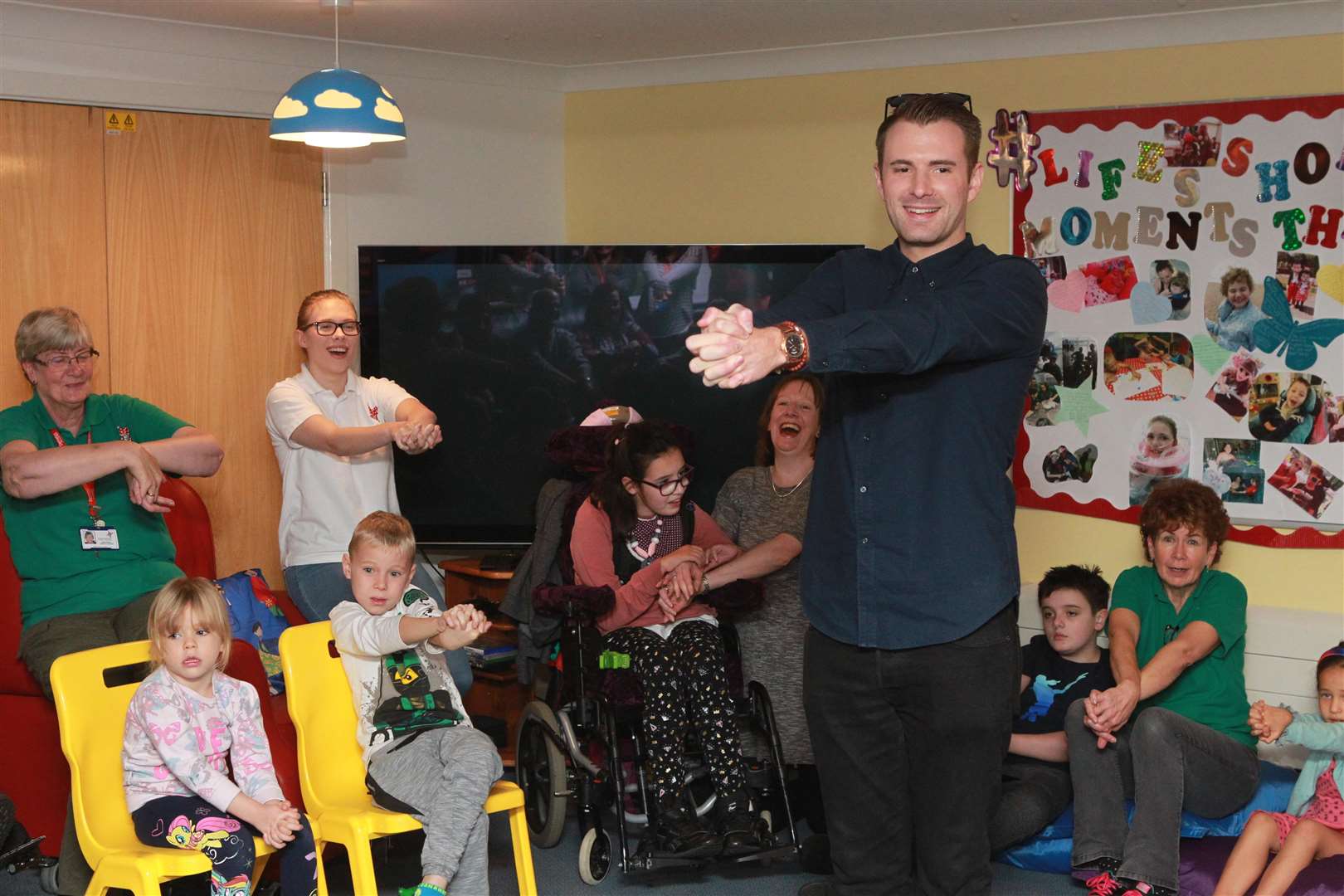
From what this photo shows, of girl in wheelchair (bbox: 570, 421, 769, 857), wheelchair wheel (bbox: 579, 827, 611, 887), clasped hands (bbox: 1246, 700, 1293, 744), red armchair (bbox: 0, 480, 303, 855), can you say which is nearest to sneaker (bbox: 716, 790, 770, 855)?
girl in wheelchair (bbox: 570, 421, 769, 857)

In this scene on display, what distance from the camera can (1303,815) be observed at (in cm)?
345

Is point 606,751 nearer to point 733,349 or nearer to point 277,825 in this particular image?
point 277,825

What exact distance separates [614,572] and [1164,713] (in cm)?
151

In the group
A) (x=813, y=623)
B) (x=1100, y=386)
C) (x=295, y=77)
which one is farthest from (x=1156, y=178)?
(x=295, y=77)

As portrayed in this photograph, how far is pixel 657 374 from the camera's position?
4766 millimetres

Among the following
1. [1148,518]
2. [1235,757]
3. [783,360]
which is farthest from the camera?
[1148,518]

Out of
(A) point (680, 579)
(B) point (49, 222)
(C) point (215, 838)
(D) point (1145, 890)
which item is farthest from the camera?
(B) point (49, 222)

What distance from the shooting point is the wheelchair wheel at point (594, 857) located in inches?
145

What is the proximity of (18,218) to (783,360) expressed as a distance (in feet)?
11.1

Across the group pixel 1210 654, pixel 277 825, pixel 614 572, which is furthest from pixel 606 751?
pixel 1210 654

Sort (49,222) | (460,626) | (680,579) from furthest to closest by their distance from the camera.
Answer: (49,222) → (680,579) → (460,626)

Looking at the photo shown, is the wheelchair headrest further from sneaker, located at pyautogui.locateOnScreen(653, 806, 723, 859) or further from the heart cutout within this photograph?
the heart cutout

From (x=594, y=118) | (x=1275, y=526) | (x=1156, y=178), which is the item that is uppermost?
(x=594, y=118)

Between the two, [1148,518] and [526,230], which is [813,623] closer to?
[1148,518]
